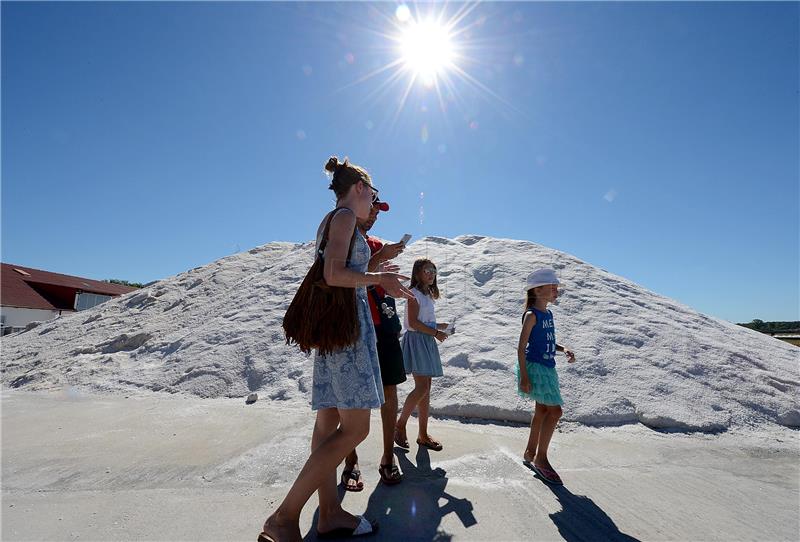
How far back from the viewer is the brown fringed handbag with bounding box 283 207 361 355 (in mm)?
1921

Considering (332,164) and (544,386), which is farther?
(544,386)

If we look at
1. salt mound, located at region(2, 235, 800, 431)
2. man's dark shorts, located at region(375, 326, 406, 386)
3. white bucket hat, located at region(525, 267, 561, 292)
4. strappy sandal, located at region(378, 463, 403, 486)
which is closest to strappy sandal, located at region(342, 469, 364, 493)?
strappy sandal, located at region(378, 463, 403, 486)

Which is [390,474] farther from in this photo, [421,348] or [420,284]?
[420,284]

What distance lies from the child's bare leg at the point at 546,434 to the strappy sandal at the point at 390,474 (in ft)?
3.26

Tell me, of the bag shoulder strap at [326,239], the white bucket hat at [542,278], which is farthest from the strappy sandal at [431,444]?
the bag shoulder strap at [326,239]

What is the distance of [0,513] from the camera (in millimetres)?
2301

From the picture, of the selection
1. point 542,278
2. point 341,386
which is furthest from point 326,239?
point 542,278

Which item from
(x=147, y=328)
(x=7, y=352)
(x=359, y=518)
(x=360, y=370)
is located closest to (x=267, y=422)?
(x=359, y=518)

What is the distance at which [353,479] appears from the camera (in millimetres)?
2689

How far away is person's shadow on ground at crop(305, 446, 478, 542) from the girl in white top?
49 cm

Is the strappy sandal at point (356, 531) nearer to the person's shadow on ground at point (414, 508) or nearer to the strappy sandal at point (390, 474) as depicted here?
the person's shadow on ground at point (414, 508)

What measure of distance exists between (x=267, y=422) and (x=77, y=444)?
58.5 inches

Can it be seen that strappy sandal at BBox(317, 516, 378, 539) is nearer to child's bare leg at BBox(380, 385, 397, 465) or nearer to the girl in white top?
child's bare leg at BBox(380, 385, 397, 465)

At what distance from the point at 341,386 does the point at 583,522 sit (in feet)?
5.19
